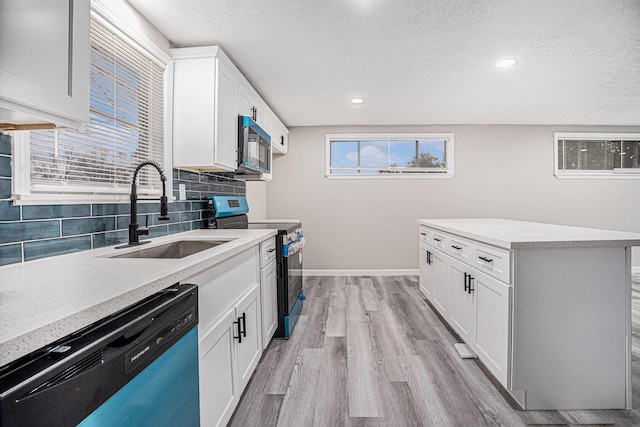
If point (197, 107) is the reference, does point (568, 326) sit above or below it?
below

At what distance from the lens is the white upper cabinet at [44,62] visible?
77cm

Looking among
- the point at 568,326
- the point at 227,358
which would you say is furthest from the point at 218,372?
the point at 568,326

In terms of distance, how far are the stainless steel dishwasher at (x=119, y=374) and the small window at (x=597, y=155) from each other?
220 inches

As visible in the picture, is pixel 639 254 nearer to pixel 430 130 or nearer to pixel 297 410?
pixel 430 130

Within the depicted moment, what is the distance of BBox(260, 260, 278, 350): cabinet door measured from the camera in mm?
2150

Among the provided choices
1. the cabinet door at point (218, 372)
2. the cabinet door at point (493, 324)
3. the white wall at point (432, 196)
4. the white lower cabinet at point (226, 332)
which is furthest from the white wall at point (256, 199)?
the cabinet door at point (493, 324)

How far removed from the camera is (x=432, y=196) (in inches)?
185

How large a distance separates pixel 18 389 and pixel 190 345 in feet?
1.86

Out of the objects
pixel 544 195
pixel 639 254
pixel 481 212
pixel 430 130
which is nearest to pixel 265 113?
pixel 430 130

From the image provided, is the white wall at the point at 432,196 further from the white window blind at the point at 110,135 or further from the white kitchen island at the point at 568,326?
the white kitchen island at the point at 568,326

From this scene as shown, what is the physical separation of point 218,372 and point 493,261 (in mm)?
1642

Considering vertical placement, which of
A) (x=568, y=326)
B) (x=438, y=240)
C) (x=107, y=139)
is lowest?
(x=568, y=326)

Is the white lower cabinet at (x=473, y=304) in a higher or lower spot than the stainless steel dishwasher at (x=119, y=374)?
lower

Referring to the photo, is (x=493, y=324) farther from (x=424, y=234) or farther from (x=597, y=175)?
(x=597, y=175)
